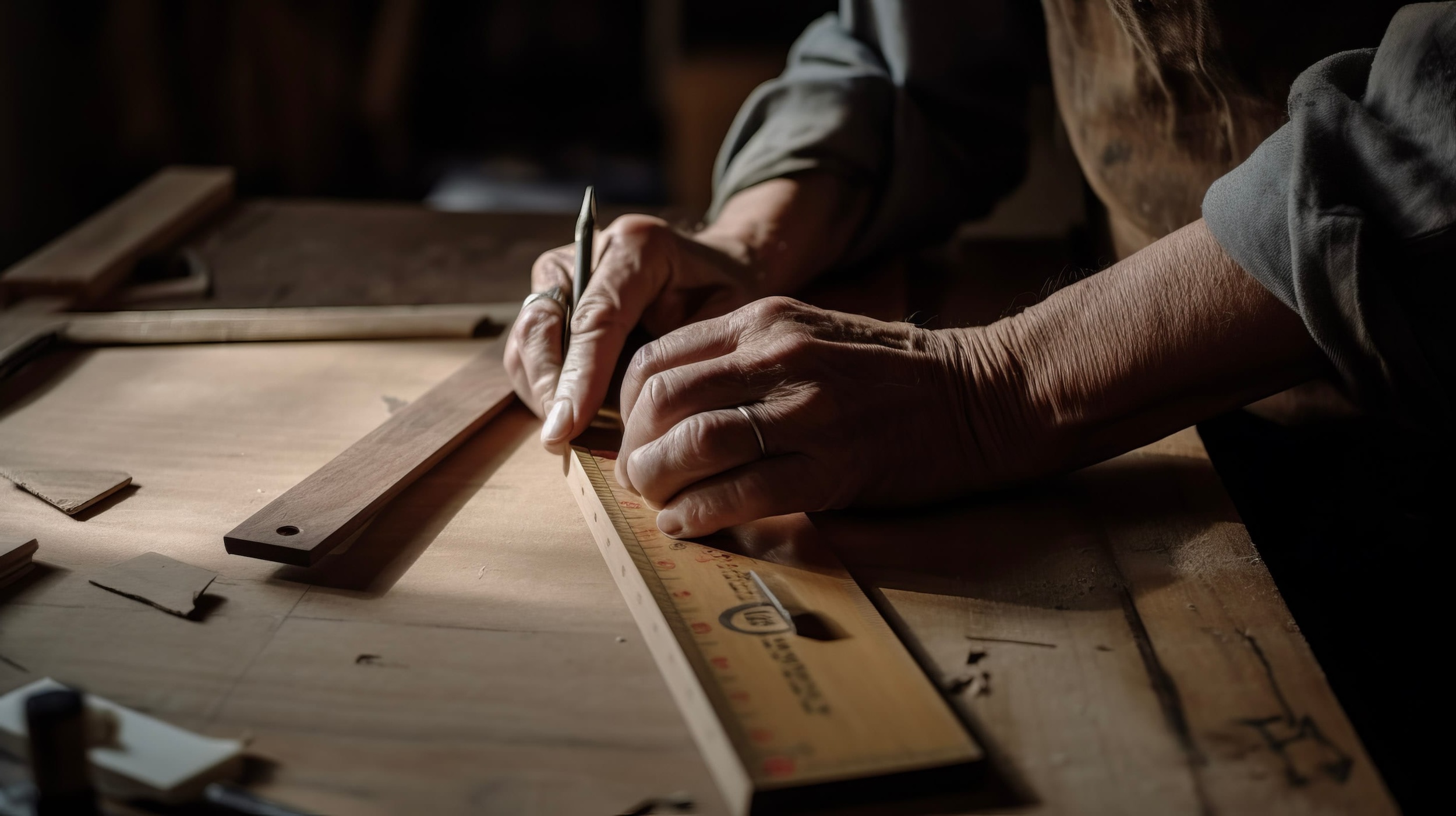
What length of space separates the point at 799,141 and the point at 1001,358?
0.63 m

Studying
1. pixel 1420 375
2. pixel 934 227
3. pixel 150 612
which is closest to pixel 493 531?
pixel 150 612

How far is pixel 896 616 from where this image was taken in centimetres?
77

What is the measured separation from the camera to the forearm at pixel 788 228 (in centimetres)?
137

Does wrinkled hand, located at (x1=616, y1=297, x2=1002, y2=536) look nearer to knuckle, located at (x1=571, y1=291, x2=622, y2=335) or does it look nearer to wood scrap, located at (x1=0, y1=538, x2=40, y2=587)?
knuckle, located at (x1=571, y1=291, x2=622, y2=335)

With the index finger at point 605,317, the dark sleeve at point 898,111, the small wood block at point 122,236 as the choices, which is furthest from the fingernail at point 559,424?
the small wood block at point 122,236

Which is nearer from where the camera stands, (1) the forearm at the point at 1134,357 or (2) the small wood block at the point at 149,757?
(2) the small wood block at the point at 149,757

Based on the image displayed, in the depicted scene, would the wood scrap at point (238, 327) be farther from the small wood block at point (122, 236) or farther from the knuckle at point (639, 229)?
the knuckle at point (639, 229)

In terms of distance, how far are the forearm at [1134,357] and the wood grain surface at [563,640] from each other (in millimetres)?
60

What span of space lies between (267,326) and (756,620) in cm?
91

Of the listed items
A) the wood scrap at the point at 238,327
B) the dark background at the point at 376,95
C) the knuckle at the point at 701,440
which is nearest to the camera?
the knuckle at the point at 701,440

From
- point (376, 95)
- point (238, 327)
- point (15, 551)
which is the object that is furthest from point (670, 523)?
point (376, 95)

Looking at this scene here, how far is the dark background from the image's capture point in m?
3.09

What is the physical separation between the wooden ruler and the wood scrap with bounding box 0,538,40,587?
44cm

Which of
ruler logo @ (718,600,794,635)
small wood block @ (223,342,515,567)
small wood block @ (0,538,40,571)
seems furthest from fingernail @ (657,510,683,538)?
small wood block @ (0,538,40,571)
